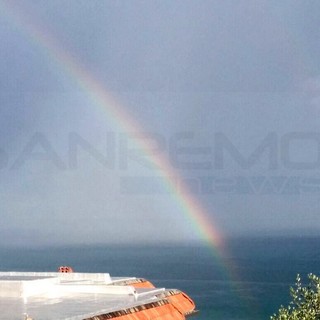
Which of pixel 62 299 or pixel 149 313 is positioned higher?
pixel 62 299

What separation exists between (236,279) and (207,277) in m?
8.13

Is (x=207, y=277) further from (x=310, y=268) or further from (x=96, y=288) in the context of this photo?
(x=96, y=288)

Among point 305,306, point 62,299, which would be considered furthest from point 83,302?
point 305,306

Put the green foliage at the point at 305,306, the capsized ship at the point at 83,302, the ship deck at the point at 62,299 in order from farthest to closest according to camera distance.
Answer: the ship deck at the point at 62,299 → the capsized ship at the point at 83,302 → the green foliage at the point at 305,306

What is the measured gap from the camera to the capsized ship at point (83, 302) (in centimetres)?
3398

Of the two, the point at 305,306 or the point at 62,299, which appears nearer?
the point at 305,306

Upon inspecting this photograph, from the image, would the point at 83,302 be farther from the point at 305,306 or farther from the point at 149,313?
the point at 305,306

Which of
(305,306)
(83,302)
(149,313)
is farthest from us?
(83,302)

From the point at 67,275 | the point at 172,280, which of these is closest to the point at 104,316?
the point at 67,275

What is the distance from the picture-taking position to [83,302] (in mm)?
39438

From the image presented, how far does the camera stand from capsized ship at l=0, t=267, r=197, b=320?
3398cm

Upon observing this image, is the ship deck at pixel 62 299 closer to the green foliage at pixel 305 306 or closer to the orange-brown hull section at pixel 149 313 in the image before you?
the orange-brown hull section at pixel 149 313

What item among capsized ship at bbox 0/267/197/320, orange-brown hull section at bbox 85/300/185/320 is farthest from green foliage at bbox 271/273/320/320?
orange-brown hull section at bbox 85/300/185/320

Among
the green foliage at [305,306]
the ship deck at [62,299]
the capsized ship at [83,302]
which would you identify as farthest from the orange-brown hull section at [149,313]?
the green foliage at [305,306]
